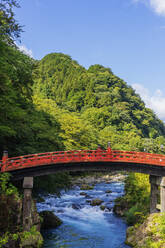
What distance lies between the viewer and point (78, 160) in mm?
22172

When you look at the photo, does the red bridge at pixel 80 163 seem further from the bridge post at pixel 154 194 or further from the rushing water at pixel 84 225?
the rushing water at pixel 84 225

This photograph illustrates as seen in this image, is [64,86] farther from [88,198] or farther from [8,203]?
[8,203]

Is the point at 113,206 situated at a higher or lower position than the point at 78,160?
lower

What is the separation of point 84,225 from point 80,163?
9.14m

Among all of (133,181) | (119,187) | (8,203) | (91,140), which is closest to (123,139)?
(91,140)

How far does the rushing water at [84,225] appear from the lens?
22828mm

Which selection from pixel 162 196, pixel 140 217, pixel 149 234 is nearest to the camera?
pixel 149 234

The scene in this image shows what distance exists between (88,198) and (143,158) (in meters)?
17.1

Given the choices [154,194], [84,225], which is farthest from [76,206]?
[154,194]

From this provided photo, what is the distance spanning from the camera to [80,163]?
23.0 meters

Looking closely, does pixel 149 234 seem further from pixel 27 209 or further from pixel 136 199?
pixel 27 209

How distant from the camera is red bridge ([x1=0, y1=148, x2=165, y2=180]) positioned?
20531mm

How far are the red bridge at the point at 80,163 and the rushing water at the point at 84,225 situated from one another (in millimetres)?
6775

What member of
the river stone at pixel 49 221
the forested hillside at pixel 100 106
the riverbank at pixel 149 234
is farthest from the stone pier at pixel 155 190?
the forested hillside at pixel 100 106
